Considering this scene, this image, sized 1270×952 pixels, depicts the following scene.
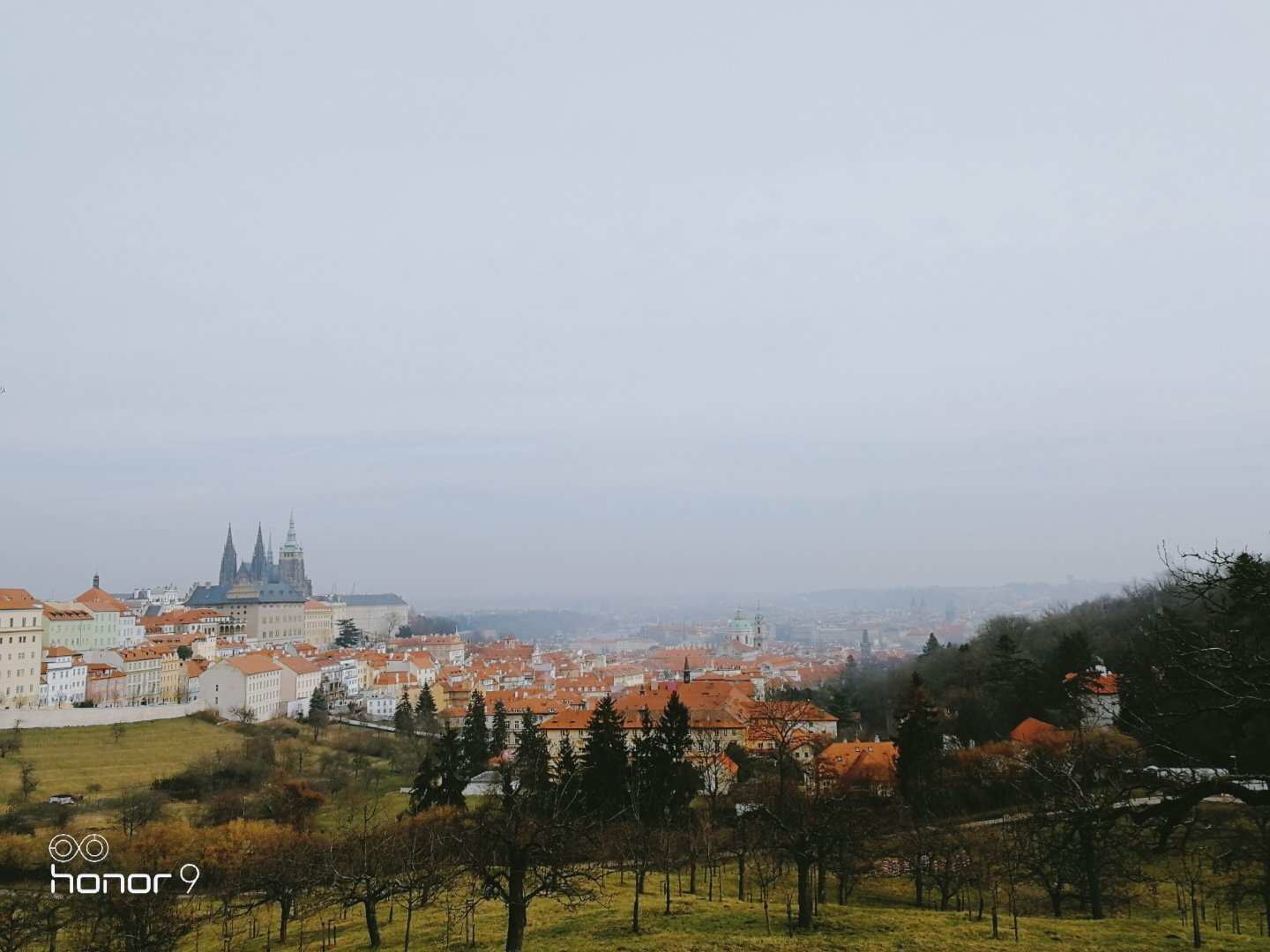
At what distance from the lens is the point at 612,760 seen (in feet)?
107

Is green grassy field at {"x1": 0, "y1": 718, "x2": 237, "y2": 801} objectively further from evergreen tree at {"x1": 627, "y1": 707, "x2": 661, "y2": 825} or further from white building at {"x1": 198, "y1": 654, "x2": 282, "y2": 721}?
evergreen tree at {"x1": 627, "y1": 707, "x2": 661, "y2": 825}

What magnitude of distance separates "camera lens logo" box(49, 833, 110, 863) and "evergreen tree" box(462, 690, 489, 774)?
19.9m

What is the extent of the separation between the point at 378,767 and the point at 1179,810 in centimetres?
5209

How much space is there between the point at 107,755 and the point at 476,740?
69.4ft

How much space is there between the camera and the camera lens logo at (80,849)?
25.7m

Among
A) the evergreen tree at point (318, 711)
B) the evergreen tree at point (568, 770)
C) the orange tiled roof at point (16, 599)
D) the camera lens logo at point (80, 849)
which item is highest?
the orange tiled roof at point (16, 599)

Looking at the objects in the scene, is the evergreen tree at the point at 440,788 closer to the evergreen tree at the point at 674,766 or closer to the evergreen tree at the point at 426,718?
the evergreen tree at the point at 674,766

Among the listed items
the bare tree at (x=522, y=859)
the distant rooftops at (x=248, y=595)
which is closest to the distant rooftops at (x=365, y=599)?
the distant rooftops at (x=248, y=595)

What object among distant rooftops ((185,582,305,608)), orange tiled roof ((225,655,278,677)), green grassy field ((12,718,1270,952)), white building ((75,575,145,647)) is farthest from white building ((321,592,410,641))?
green grassy field ((12,718,1270,952))

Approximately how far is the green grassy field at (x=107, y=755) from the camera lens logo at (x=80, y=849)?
13.7m

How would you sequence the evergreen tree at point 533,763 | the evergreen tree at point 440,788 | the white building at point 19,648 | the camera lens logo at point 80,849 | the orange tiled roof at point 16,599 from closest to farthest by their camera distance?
the camera lens logo at point 80,849
the evergreen tree at point 533,763
the evergreen tree at point 440,788
the white building at point 19,648
the orange tiled roof at point 16,599

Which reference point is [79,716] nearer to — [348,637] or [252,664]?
[252,664]

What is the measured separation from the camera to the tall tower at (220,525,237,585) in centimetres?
14262

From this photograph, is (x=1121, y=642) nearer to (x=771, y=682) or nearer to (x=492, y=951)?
(x=492, y=951)
